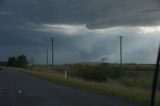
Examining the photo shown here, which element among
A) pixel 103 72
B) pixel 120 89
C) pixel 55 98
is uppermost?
pixel 103 72

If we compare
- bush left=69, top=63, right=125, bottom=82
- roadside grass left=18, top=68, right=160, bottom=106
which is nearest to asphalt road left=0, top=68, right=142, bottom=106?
roadside grass left=18, top=68, right=160, bottom=106

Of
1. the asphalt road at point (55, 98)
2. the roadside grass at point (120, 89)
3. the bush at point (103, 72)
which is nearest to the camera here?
the asphalt road at point (55, 98)

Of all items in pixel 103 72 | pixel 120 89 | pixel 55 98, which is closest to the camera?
pixel 55 98

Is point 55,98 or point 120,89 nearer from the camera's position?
point 55,98

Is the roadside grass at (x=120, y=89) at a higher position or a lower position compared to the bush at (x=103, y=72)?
lower

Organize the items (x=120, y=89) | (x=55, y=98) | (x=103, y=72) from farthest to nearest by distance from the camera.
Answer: (x=103, y=72), (x=120, y=89), (x=55, y=98)

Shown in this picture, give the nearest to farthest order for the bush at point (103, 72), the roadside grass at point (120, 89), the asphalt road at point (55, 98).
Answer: the asphalt road at point (55, 98)
the roadside grass at point (120, 89)
the bush at point (103, 72)

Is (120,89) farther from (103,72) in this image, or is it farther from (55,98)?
(103,72)

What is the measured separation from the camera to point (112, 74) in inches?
1938

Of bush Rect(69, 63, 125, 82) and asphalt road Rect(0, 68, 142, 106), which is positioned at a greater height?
bush Rect(69, 63, 125, 82)

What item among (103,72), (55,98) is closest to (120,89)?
(55,98)

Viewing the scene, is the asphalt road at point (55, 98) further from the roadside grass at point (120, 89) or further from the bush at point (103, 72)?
the bush at point (103, 72)

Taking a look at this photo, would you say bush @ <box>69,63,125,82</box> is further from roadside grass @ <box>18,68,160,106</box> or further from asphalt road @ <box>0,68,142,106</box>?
asphalt road @ <box>0,68,142,106</box>

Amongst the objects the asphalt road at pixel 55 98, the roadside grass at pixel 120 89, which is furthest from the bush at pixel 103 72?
the asphalt road at pixel 55 98
